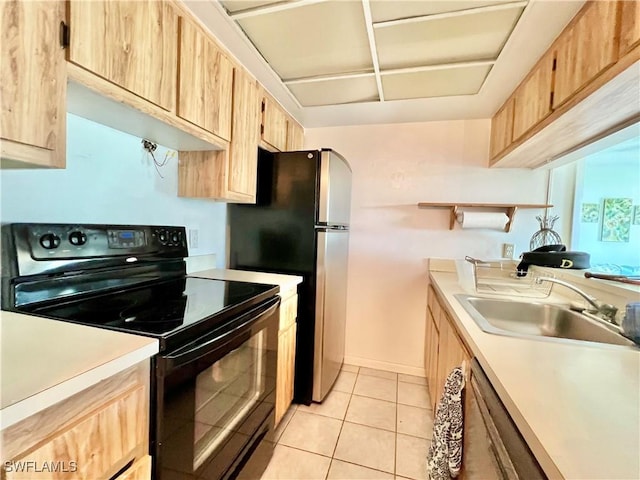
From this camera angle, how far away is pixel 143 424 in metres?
0.73

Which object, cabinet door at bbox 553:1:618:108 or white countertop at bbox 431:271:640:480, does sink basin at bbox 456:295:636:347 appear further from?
cabinet door at bbox 553:1:618:108

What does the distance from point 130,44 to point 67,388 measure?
1.07 m

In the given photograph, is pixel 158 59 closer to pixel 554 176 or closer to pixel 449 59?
pixel 449 59

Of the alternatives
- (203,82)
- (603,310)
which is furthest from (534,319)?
(203,82)

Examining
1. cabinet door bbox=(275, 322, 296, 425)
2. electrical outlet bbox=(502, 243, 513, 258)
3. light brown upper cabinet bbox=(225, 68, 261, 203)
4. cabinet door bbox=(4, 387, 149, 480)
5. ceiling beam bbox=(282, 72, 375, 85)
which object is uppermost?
ceiling beam bbox=(282, 72, 375, 85)

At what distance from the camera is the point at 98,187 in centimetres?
123

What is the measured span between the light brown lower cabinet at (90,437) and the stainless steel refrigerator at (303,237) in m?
1.25

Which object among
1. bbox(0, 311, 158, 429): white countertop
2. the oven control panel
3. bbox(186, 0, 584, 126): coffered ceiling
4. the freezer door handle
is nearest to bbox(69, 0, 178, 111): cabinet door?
bbox(186, 0, 584, 126): coffered ceiling

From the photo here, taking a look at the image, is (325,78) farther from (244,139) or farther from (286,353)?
(286,353)

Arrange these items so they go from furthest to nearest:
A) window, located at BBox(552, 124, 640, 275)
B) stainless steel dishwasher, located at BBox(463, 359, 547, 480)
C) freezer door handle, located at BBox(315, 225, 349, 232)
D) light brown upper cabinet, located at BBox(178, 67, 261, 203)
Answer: window, located at BBox(552, 124, 640, 275) < freezer door handle, located at BBox(315, 225, 349, 232) < light brown upper cabinet, located at BBox(178, 67, 261, 203) < stainless steel dishwasher, located at BBox(463, 359, 547, 480)

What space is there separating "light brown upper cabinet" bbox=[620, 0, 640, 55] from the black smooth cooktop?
1.58 meters

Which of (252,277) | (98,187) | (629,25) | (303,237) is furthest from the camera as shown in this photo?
(303,237)

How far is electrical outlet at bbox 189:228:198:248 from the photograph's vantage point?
1.77m

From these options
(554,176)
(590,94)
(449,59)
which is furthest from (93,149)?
(554,176)
